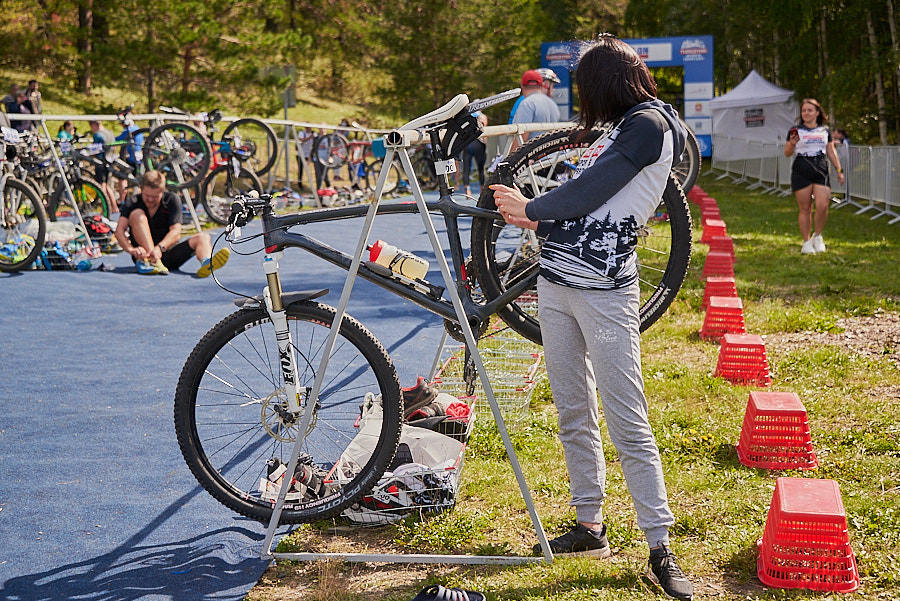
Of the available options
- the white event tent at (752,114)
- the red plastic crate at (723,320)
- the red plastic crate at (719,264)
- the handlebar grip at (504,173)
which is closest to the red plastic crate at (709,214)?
the red plastic crate at (719,264)

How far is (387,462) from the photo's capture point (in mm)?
3453

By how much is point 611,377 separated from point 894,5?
59.7 feet

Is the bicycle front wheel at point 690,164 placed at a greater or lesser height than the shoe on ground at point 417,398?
greater

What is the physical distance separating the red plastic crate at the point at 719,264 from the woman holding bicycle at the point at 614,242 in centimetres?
544

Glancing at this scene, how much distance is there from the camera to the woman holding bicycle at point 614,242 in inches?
113

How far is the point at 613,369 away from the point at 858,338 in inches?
164

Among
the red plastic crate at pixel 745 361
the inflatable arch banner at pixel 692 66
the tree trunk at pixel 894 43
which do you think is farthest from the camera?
the inflatable arch banner at pixel 692 66

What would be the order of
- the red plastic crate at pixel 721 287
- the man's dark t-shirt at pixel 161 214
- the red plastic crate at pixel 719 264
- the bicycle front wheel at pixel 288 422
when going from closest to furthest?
1. the bicycle front wheel at pixel 288 422
2. the red plastic crate at pixel 721 287
3. the red plastic crate at pixel 719 264
4. the man's dark t-shirt at pixel 161 214

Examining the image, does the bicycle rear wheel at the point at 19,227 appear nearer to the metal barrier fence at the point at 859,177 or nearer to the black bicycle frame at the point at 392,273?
the black bicycle frame at the point at 392,273

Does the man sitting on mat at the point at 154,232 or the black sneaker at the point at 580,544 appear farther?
the man sitting on mat at the point at 154,232

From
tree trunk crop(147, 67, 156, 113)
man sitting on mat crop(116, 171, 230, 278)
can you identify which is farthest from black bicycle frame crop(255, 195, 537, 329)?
tree trunk crop(147, 67, 156, 113)

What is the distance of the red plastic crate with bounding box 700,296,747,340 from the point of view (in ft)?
21.2

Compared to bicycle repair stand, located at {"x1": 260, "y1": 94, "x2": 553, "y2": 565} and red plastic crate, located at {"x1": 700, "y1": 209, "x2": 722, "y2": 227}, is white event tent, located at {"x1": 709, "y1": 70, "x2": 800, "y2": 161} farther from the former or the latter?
bicycle repair stand, located at {"x1": 260, "y1": 94, "x2": 553, "y2": 565}

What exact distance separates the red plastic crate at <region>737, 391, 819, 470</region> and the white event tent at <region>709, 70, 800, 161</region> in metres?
23.0
